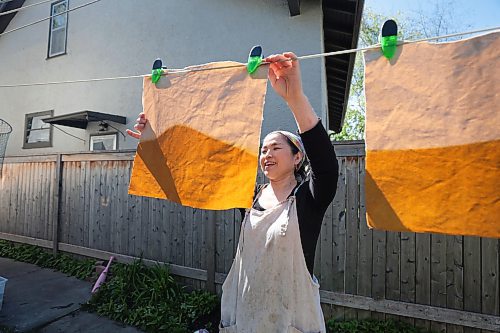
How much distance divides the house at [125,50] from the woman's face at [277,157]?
4.12m

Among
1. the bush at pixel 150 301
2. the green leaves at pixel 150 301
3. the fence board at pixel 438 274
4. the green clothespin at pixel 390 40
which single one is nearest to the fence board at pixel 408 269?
the fence board at pixel 438 274

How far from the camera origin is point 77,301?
4.45 metres

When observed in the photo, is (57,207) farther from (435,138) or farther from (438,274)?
(435,138)

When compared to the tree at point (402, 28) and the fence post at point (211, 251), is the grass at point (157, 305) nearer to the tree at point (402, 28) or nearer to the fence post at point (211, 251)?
the fence post at point (211, 251)

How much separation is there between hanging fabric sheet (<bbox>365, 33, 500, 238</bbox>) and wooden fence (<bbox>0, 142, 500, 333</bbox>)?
2.19 m

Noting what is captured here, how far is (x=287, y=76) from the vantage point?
1401 mm

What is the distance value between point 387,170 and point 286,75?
0.57 meters

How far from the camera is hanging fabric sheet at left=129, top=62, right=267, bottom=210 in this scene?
1.63 meters

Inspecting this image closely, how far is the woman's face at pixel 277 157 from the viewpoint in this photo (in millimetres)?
1466

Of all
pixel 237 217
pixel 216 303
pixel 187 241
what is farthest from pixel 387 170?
pixel 187 241

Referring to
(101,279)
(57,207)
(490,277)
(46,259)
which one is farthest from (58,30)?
(490,277)

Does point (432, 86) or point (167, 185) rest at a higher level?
point (432, 86)

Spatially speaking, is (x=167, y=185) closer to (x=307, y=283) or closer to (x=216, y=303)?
(x=307, y=283)

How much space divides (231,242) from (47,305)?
2654 millimetres
